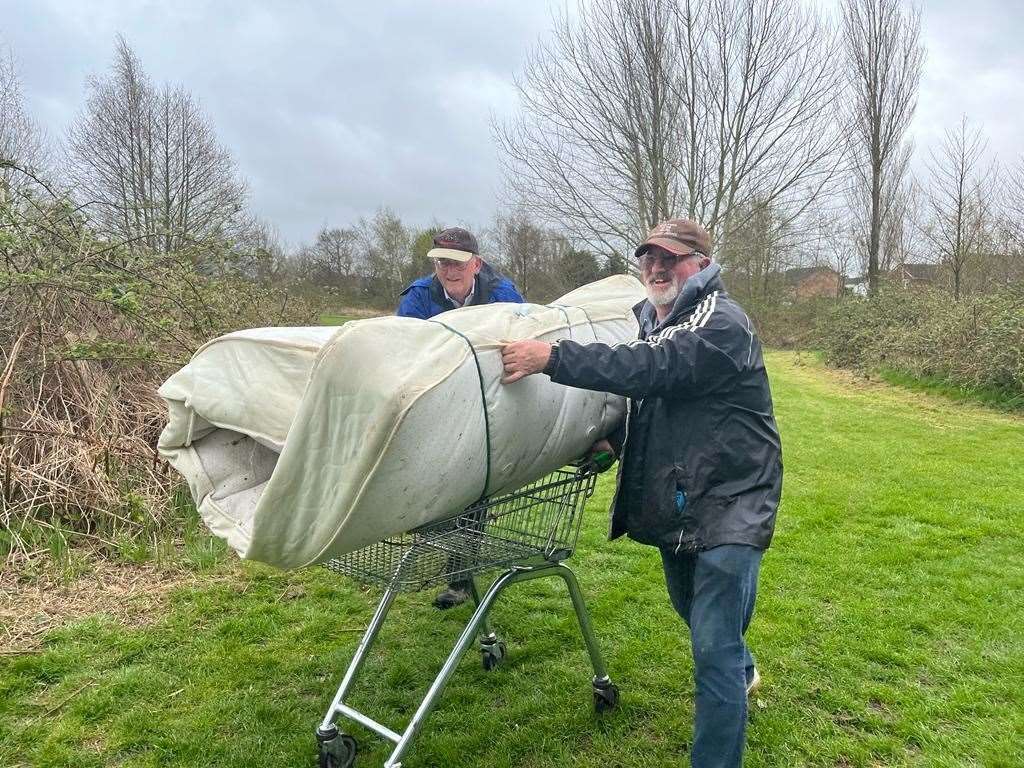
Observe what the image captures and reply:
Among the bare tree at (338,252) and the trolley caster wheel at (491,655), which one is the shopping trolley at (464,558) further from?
the bare tree at (338,252)

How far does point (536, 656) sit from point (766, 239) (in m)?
19.2

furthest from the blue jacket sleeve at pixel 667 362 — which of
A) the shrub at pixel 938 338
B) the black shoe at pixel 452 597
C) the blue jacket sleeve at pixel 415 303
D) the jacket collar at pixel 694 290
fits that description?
the shrub at pixel 938 338

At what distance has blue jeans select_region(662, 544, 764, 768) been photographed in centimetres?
228

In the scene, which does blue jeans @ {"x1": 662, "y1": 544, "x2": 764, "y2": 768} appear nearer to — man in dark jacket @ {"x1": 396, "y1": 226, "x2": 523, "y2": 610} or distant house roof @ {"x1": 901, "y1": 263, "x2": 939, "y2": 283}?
man in dark jacket @ {"x1": 396, "y1": 226, "x2": 523, "y2": 610}

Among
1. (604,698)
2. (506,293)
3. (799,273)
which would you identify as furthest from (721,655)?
(799,273)

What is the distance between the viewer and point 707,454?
2.32 meters

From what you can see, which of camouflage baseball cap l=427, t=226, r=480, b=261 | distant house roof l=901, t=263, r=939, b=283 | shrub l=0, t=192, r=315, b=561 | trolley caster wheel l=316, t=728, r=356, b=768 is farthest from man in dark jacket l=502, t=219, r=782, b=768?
distant house roof l=901, t=263, r=939, b=283

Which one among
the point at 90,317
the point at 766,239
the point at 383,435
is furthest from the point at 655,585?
the point at 766,239

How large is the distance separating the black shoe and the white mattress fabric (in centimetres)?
200

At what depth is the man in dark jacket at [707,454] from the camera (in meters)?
2.19

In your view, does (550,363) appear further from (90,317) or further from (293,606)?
(90,317)

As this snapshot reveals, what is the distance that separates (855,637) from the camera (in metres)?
3.83

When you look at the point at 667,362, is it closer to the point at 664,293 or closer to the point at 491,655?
the point at 664,293

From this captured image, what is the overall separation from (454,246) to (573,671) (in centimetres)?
230
